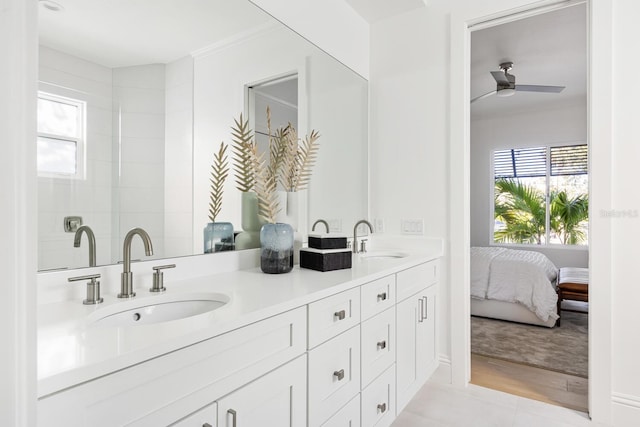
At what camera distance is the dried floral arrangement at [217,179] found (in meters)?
1.61

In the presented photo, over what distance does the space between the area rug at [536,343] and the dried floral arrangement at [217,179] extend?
8.05 feet

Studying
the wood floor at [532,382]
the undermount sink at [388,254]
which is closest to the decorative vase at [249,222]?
the undermount sink at [388,254]

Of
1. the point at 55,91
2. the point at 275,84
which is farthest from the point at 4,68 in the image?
the point at 275,84

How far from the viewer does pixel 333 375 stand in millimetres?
1363

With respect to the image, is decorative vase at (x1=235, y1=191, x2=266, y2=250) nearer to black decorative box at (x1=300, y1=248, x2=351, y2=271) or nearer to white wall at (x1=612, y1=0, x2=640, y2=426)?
black decorative box at (x1=300, y1=248, x2=351, y2=271)

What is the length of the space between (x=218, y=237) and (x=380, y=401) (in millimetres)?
1056

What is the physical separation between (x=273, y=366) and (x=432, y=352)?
1596 millimetres

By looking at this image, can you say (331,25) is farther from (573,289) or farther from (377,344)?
(573,289)

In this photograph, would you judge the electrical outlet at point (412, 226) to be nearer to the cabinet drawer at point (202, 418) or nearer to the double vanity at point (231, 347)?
the double vanity at point (231, 347)

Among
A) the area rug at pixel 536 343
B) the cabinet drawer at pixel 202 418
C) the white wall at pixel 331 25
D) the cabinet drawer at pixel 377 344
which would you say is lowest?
the area rug at pixel 536 343

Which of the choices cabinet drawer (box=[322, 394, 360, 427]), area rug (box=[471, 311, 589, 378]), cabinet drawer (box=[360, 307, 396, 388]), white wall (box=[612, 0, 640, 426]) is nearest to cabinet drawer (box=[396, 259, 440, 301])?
cabinet drawer (box=[360, 307, 396, 388])

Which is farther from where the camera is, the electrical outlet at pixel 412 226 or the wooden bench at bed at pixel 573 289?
the wooden bench at bed at pixel 573 289

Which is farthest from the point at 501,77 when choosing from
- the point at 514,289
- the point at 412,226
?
the point at 514,289

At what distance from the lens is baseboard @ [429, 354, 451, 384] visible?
2.47 metres
